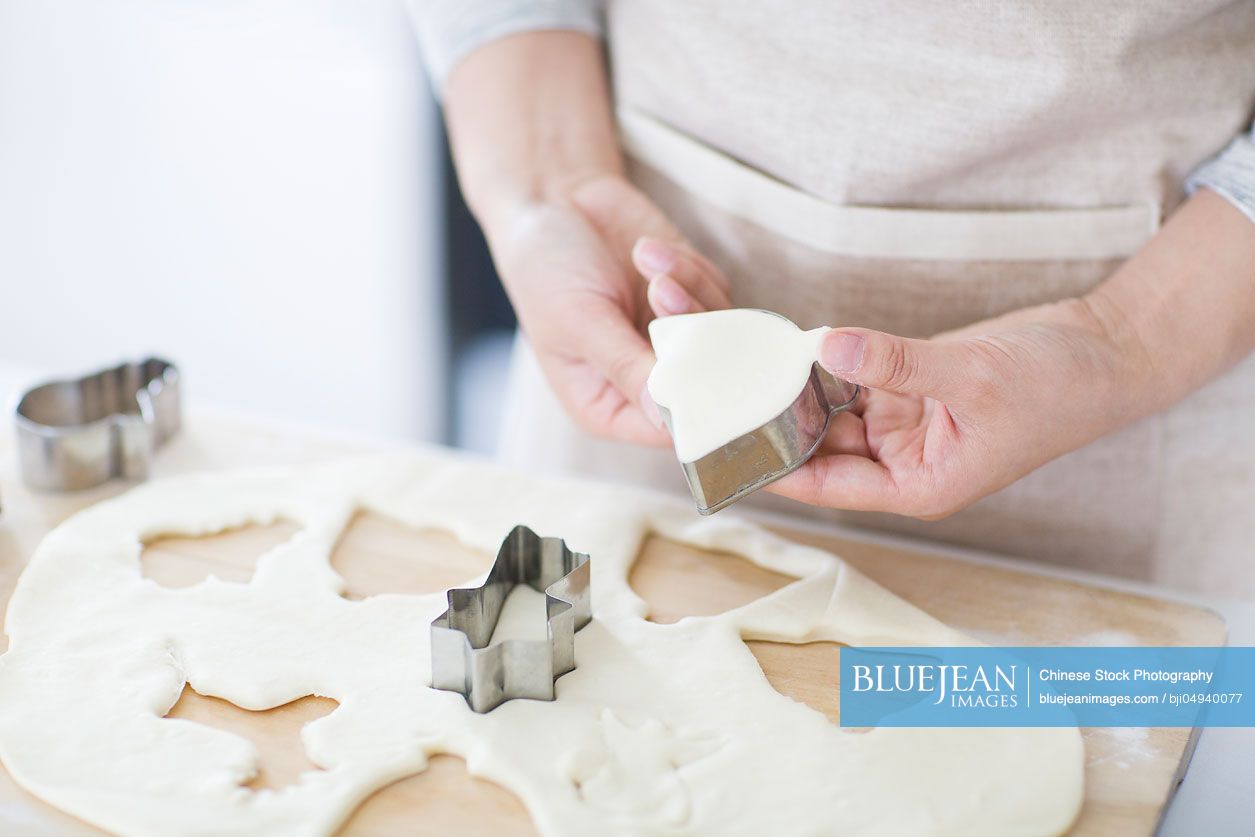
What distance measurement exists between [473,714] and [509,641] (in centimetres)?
7

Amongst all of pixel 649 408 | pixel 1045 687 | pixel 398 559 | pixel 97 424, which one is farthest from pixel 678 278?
pixel 97 424

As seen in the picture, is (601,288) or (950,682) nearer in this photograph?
(950,682)

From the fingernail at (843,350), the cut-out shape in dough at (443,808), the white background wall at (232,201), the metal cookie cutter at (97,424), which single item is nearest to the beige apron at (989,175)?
the fingernail at (843,350)

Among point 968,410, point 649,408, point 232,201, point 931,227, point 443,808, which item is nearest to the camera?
point 443,808

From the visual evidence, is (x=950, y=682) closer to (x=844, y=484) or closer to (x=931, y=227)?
(x=844, y=484)

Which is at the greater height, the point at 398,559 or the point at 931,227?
the point at 931,227

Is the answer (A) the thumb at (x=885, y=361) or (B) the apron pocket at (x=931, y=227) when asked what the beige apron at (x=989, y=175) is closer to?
(B) the apron pocket at (x=931, y=227)

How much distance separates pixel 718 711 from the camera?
3.01ft

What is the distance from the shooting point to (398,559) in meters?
1.14

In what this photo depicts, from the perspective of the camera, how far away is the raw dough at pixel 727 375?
901mm

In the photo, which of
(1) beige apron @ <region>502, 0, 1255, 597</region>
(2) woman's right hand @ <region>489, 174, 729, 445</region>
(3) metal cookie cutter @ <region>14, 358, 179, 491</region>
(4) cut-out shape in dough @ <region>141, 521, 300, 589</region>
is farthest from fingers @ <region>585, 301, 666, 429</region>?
(3) metal cookie cutter @ <region>14, 358, 179, 491</region>

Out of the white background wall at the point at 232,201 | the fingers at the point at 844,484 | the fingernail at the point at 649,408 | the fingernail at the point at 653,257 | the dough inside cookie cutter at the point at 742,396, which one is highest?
the fingernail at the point at 653,257

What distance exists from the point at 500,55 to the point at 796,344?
Result: 64 centimetres

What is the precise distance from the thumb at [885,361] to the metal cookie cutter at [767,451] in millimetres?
50
